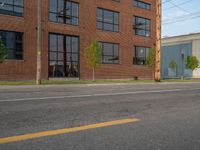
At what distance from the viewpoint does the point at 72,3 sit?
28844mm

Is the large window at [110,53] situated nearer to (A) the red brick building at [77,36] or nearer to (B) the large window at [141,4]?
(A) the red brick building at [77,36]

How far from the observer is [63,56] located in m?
28.4

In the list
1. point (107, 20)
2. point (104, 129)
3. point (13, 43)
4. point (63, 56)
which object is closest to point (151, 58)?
point (107, 20)

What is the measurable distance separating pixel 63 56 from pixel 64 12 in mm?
4651

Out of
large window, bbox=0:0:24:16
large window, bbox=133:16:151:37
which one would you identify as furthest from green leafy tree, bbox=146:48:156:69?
large window, bbox=0:0:24:16

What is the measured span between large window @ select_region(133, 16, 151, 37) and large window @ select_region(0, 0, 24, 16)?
15968 millimetres

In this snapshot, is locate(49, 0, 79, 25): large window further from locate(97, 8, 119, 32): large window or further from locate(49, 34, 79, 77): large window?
locate(97, 8, 119, 32): large window

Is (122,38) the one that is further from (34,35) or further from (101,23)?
(34,35)

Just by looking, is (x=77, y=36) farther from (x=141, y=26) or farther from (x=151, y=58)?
(x=141, y=26)

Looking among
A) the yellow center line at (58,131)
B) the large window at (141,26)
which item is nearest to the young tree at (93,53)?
the large window at (141,26)

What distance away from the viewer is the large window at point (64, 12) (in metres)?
27.3

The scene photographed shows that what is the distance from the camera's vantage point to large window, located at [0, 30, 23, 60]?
24000 mm

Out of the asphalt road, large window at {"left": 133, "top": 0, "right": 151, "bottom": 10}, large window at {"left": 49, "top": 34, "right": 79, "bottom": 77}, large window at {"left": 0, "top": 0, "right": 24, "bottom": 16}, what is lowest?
the asphalt road

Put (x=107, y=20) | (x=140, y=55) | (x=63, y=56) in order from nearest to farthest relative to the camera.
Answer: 1. (x=63, y=56)
2. (x=107, y=20)
3. (x=140, y=55)
